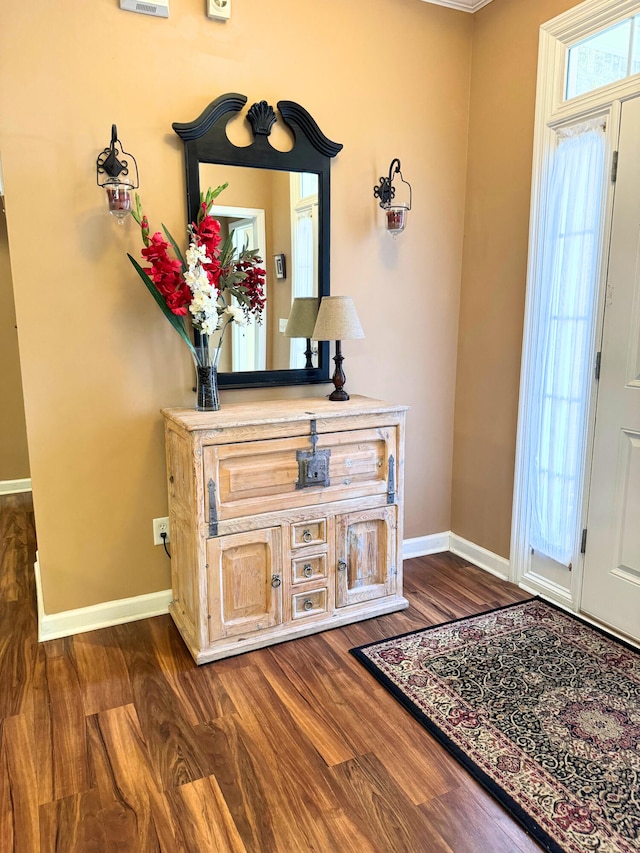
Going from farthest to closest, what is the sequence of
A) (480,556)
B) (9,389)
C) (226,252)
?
1. (9,389)
2. (480,556)
3. (226,252)

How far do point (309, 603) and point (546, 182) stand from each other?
7.13 ft

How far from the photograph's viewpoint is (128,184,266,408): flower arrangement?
2268 millimetres

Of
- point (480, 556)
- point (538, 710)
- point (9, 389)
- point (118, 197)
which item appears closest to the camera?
point (538, 710)

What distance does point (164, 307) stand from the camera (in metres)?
2.39

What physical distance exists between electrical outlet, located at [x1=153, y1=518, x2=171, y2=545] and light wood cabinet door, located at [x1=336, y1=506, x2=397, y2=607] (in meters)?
0.79

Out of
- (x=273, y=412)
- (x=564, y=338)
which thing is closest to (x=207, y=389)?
(x=273, y=412)

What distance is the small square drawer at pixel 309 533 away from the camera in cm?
244

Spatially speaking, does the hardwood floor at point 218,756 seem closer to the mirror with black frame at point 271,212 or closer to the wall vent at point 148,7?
the mirror with black frame at point 271,212

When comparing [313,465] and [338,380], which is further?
[338,380]

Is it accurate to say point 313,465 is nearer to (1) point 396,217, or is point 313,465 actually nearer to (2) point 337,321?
(2) point 337,321

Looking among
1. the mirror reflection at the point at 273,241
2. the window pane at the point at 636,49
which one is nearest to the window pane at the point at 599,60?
the window pane at the point at 636,49

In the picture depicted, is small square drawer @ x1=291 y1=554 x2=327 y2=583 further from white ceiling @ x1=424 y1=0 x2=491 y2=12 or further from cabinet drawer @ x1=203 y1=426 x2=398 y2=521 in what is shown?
white ceiling @ x1=424 y1=0 x2=491 y2=12

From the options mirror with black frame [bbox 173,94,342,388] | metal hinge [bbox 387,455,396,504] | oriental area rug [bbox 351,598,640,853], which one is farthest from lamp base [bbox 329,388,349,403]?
oriental area rug [bbox 351,598,640,853]

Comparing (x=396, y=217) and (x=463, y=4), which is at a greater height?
(x=463, y=4)
